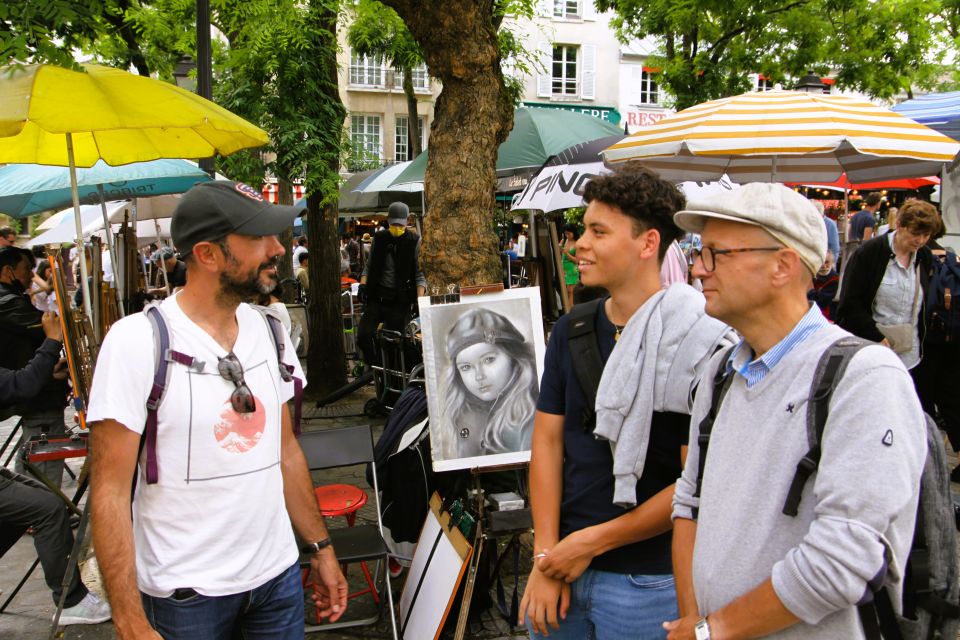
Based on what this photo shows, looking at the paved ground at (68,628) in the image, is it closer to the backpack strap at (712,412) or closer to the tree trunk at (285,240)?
the backpack strap at (712,412)

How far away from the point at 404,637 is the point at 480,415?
3.67ft

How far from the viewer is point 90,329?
4.05 meters

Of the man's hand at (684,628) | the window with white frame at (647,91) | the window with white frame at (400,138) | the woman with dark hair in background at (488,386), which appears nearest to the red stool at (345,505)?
the woman with dark hair in background at (488,386)

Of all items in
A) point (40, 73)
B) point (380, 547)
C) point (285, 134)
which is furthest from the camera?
point (285, 134)

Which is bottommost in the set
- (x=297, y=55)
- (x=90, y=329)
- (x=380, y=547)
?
(x=380, y=547)

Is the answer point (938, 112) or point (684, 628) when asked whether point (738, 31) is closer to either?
point (938, 112)

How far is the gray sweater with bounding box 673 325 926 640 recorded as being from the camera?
52.4 inches

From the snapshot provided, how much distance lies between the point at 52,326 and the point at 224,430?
8.41ft

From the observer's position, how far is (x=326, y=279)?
906 centimetres

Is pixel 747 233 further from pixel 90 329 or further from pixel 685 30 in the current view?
pixel 685 30

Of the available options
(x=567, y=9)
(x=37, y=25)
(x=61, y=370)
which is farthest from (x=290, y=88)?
(x=567, y=9)

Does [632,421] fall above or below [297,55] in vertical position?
below

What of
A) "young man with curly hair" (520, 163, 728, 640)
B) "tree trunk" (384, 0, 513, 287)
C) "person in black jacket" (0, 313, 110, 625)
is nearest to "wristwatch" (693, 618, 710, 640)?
"young man with curly hair" (520, 163, 728, 640)

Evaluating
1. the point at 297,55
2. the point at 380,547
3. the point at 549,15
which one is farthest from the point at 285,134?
the point at 549,15
